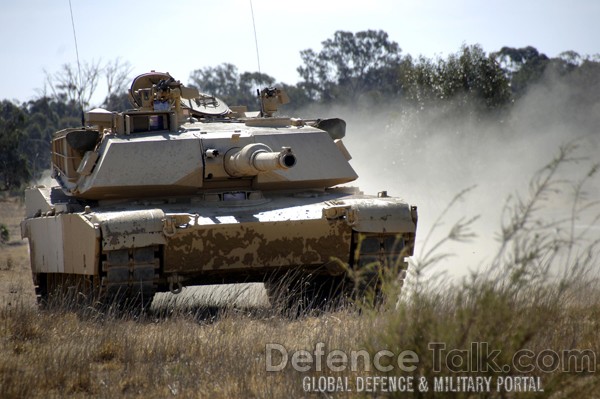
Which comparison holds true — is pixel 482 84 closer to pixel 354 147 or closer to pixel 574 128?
pixel 574 128

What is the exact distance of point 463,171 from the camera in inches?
1115

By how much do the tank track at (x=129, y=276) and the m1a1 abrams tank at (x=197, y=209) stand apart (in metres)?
0.01

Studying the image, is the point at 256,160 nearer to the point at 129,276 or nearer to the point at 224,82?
the point at 129,276

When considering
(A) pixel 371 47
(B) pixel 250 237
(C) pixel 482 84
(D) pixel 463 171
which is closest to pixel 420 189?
(D) pixel 463 171

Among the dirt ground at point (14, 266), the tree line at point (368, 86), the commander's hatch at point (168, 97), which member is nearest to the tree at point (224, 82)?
the tree line at point (368, 86)

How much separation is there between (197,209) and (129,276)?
4.16 ft

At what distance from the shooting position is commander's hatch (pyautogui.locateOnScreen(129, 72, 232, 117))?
521 inches

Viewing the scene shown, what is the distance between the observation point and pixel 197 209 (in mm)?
11422

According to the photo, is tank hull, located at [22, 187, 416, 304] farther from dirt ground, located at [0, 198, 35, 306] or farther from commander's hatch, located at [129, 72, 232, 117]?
commander's hatch, located at [129, 72, 232, 117]

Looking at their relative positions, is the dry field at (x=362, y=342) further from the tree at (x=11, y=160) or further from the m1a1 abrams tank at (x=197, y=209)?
the tree at (x=11, y=160)

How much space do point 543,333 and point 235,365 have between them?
7.18 feet

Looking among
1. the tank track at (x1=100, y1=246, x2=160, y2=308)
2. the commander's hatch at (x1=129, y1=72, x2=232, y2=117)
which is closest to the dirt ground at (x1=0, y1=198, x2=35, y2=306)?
the tank track at (x1=100, y1=246, x2=160, y2=308)

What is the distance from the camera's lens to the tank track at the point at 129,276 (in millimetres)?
10383

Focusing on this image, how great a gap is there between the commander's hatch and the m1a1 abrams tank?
1.0 inches
